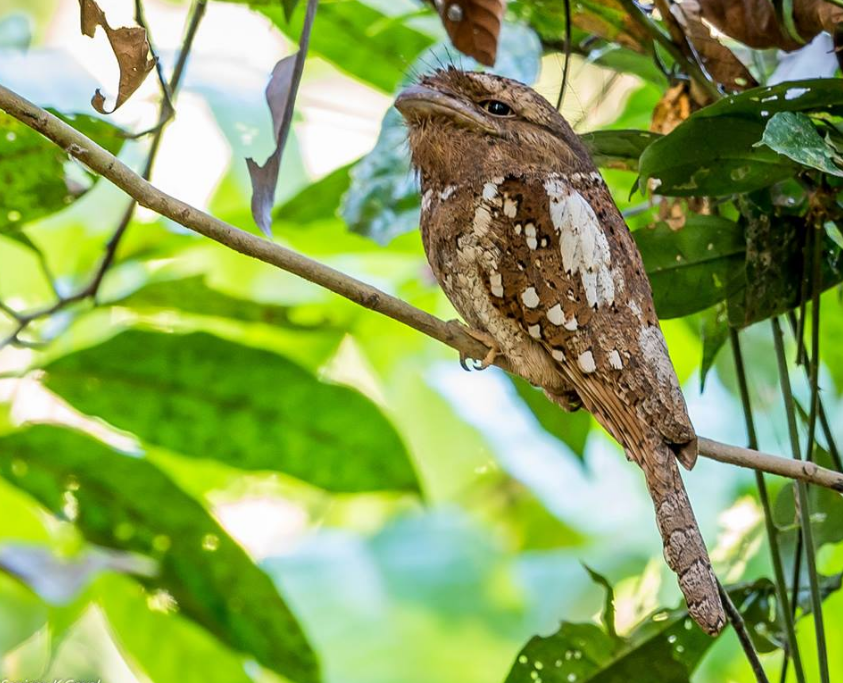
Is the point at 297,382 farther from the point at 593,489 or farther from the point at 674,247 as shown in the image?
the point at 593,489

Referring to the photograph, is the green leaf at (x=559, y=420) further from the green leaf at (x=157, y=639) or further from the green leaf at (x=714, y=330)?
the green leaf at (x=157, y=639)

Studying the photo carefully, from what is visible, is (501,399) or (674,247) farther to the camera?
(501,399)

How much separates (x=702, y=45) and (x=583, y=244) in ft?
1.25

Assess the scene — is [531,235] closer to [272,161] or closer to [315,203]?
[272,161]

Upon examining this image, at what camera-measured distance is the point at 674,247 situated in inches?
63.8

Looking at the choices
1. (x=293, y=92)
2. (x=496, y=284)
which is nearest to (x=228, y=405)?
(x=496, y=284)

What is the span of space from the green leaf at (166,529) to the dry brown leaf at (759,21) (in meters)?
1.24

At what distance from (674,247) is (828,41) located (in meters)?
0.39

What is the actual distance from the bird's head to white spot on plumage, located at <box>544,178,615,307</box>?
3.4 inches

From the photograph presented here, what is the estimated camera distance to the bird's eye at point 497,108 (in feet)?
5.79

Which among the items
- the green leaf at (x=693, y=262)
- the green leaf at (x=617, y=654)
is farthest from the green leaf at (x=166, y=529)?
the green leaf at (x=693, y=262)

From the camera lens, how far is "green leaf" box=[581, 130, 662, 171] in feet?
5.23

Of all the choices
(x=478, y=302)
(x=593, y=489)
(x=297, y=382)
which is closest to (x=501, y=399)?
(x=593, y=489)

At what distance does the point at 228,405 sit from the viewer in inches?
77.2
